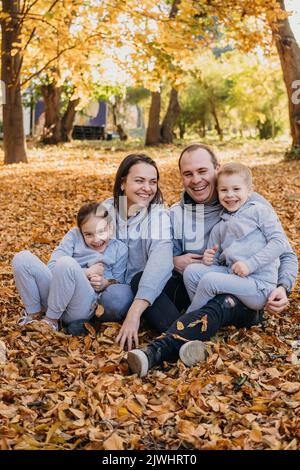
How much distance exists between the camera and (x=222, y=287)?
405 centimetres

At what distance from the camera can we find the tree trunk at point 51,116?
931 inches

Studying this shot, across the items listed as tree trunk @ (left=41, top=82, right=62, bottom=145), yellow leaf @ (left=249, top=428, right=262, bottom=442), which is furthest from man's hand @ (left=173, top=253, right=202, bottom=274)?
tree trunk @ (left=41, top=82, right=62, bottom=145)

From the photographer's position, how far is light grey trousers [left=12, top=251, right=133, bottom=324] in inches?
163

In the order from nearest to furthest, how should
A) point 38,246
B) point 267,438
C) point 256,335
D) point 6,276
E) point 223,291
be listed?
point 267,438 < point 223,291 < point 256,335 < point 6,276 < point 38,246

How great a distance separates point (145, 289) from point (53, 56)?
1116cm

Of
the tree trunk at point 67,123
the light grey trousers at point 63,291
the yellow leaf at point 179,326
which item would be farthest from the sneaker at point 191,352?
the tree trunk at point 67,123

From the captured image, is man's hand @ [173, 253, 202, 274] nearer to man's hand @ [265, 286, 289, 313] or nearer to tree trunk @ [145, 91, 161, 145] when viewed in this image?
man's hand @ [265, 286, 289, 313]

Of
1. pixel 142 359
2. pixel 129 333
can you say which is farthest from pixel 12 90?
pixel 142 359

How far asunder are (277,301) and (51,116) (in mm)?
21114

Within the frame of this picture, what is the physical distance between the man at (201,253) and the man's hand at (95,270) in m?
0.48

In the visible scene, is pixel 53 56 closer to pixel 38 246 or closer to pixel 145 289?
pixel 38 246

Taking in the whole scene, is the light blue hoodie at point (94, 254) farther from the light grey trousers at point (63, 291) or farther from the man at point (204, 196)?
the man at point (204, 196)
